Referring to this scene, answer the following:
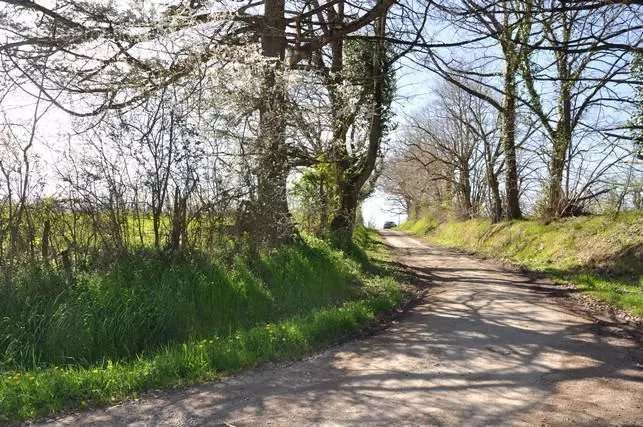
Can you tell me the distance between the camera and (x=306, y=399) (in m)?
5.64

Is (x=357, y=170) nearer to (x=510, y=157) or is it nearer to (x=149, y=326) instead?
(x=510, y=157)

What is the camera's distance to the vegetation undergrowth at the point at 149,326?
5.89 m

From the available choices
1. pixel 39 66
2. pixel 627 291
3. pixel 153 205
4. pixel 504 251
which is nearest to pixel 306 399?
pixel 153 205

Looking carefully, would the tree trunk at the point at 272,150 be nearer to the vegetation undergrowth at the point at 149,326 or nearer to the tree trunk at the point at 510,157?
the vegetation undergrowth at the point at 149,326

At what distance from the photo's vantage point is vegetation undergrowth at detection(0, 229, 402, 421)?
5891 millimetres

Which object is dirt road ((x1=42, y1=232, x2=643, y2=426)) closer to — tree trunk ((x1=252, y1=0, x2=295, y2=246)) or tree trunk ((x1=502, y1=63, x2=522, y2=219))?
tree trunk ((x1=252, y1=0, x2=295, y2=246))

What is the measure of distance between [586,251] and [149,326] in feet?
43.6

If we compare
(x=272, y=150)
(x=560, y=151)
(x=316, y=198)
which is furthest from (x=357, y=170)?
(x=560, y=151)

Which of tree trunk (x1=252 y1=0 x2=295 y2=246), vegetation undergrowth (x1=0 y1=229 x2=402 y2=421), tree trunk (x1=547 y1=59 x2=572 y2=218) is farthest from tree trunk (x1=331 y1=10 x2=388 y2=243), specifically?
vegetation undergrowth (x1=0 y1=229 x2=402 y2=421)

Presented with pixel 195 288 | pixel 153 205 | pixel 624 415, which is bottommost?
pixel 624 415

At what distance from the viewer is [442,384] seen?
6133 millimetres

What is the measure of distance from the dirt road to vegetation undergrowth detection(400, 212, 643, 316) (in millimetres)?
3139

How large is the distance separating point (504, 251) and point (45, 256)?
1842 cm

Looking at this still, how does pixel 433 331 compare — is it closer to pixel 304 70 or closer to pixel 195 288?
pixel 195 288
